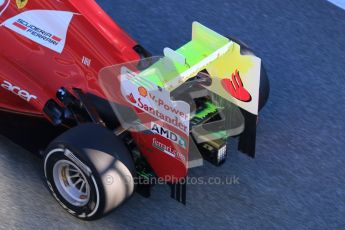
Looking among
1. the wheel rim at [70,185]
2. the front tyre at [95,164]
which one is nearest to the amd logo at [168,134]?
the front tyre at [95,164]

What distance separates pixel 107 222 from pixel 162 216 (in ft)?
1.11

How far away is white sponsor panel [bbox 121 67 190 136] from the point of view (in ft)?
10.6

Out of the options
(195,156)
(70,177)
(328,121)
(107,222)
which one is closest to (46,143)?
(70,177)

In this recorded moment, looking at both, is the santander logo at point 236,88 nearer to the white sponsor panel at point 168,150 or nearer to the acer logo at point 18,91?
the white sponsor panel at point 168,150

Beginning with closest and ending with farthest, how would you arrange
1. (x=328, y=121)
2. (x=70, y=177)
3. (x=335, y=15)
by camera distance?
(x=70, y=177)
(x=328, y=121)
(x=335, y=15)

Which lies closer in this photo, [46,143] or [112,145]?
[112,145]

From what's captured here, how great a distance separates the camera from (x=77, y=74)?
3.81 metres

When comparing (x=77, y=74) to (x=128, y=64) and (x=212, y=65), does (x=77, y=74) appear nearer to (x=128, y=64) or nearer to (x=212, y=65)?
(x=128, y=64)

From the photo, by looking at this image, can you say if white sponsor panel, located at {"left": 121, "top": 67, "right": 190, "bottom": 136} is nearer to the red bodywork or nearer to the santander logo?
the red bodywork

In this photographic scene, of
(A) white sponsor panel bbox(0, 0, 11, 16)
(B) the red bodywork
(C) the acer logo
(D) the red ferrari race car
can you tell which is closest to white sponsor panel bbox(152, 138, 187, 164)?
(D) the red ferrari race car

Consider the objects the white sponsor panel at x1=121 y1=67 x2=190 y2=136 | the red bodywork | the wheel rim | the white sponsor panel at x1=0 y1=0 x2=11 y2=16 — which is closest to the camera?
the white sponsor panel at x1=121 y1=67 x2=190 y2=136

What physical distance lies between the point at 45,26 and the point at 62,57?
0.74 feet

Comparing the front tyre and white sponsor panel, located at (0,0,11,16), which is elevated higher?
white sponsor panel, located at (0,0,11,16)

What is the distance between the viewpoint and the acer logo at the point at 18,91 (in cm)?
386
